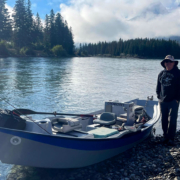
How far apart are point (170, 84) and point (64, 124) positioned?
10.4 feet

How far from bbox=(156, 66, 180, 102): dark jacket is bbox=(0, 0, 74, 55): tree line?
67326mm

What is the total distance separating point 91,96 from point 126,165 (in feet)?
37.8

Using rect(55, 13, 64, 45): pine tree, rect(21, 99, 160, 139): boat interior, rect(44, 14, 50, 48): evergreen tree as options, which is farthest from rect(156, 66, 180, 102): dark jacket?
rect(55, 13, 64, 45): pine tree

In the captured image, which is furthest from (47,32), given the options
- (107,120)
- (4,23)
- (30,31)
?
(107,120)

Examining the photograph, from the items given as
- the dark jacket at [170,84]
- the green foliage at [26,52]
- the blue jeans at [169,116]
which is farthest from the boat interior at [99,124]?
the green foliage at [26,52]

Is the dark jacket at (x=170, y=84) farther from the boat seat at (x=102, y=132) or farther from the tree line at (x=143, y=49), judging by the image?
the tree line at (x=143, y=49)

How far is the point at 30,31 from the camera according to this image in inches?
3258

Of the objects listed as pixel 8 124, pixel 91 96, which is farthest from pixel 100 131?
pixel 91 96

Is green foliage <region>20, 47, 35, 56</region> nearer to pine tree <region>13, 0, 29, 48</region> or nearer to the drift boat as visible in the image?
pine tree <region>13, 0, 29, 48</region>

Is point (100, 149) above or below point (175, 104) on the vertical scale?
below

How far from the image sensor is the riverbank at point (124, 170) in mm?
5590

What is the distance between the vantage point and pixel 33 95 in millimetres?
17500

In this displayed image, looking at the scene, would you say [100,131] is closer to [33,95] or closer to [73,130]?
[73,130]

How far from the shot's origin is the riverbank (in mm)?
5590
